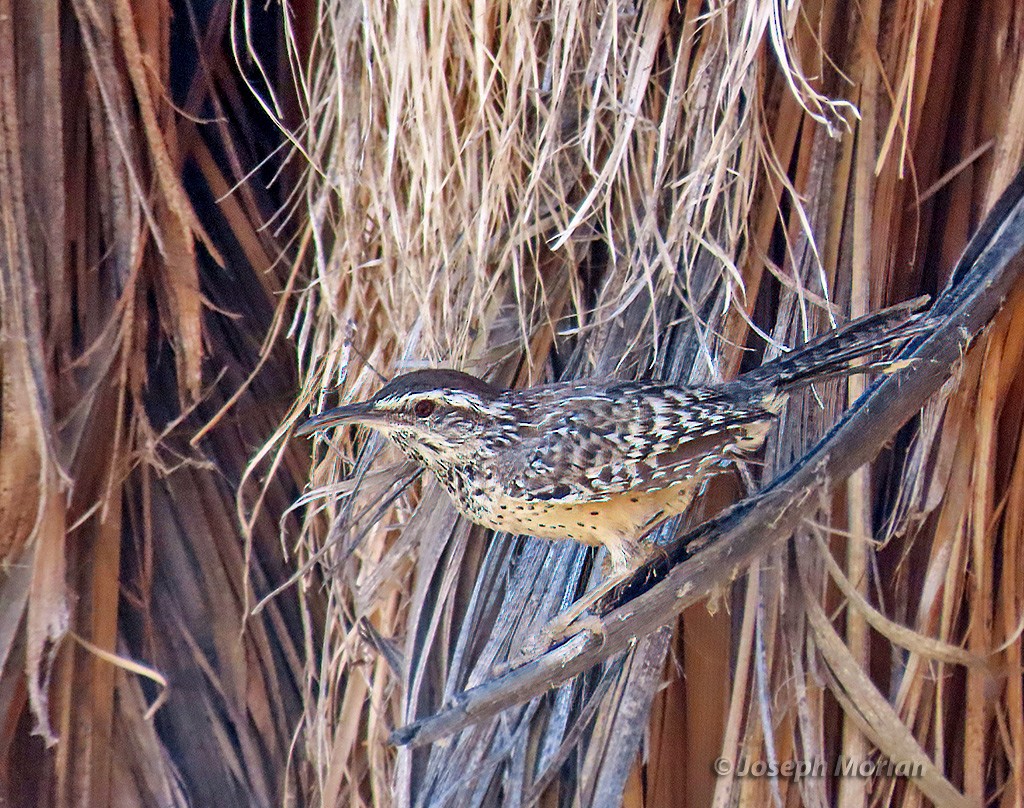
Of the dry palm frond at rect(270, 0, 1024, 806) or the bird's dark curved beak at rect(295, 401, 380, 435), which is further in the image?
the dry palm frond at rect(270, 0, 1024, 806)

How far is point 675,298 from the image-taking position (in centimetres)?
219

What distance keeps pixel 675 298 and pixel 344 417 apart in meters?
0.74

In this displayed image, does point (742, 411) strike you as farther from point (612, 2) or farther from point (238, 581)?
point (238, 581)

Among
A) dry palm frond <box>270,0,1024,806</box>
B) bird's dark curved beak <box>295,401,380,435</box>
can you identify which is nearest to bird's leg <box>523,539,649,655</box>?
dry palm frond <box>270,0,1024,806</box>

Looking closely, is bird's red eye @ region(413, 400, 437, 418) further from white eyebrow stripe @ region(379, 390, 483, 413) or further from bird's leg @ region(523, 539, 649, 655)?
bird's leg @ region(523, 539, 649, 655)

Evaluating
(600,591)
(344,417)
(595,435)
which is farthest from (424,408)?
(600,591)

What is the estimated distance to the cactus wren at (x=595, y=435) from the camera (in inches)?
69.3

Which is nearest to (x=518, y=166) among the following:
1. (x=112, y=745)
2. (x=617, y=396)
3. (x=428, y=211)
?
(x=428, y=211)

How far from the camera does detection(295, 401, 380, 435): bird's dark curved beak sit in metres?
1.76

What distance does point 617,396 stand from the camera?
1871mm

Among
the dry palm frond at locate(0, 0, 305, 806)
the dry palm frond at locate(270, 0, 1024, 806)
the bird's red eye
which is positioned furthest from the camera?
the dry palm frond at locate(0, 0, 305, 806)

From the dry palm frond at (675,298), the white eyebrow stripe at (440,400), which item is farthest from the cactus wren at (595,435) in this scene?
the dry palm frond at (675,298)

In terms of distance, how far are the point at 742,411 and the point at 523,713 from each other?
73cm

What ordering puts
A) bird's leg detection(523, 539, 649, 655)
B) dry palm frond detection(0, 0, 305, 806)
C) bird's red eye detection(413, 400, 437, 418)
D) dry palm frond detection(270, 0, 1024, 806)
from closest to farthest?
bird's leg detection(523, 539, 649, 655), bird's red eye detection(413, 400, 437, 418), dry palm frond detection(270, 0, 1024, 806), dry palm frond detection(0, 0, 305, 806)
